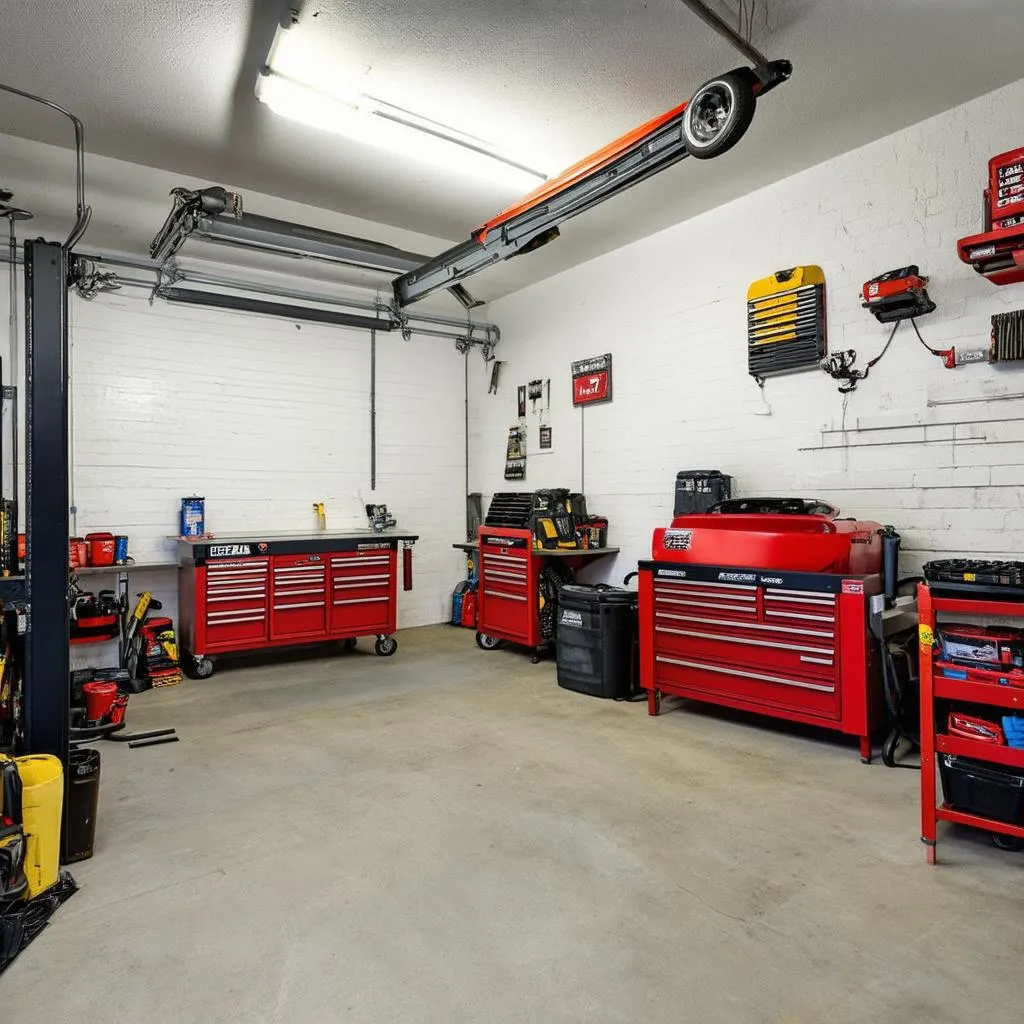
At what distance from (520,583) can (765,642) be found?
6.69 ft

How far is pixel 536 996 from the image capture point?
153 centimetres

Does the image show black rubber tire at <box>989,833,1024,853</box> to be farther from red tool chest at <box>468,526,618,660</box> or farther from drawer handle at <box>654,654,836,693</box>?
red tool chest at <box>468,526,618,660</box>

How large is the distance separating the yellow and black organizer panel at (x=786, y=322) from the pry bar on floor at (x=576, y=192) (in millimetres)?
1317

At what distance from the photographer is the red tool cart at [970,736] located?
204 cm

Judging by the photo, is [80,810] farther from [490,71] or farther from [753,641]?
[490,71]

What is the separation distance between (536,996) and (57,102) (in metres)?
4.28

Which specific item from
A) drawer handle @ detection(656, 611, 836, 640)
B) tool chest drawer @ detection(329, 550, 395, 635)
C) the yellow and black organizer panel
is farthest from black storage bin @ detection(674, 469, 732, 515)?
tool chest drawer @ detection(329, 550, 395, 635)

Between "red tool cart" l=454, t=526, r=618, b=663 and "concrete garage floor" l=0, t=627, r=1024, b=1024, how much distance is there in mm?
1528

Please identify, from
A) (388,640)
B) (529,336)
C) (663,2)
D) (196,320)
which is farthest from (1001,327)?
(196,320)

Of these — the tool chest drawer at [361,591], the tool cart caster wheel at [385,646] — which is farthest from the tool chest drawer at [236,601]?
the tool cart caster wheel at [385,646]

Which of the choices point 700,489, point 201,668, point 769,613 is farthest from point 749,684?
point 201,668

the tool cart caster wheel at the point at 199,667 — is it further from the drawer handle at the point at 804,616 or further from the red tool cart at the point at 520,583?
the drawer handle at the point at 804,616

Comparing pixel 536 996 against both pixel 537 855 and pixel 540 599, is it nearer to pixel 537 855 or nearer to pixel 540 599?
pixel 537 855

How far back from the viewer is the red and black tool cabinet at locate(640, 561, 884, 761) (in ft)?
9.74
